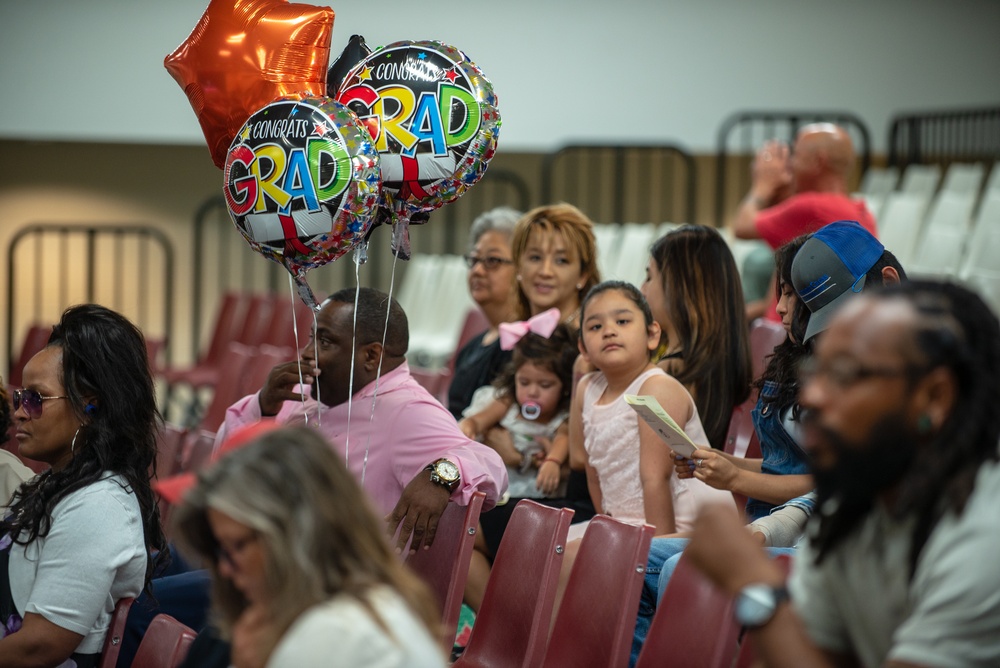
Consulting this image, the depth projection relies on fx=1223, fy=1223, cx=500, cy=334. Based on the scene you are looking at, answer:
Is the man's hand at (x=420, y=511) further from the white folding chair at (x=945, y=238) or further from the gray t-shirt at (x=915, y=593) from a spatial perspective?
the white folding chair at (x=945, y=238)

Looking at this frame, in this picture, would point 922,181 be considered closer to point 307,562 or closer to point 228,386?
point 228,386

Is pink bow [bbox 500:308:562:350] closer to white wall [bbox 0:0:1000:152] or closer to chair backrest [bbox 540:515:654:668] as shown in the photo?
chair backrest [bbox 540:515:654:668]

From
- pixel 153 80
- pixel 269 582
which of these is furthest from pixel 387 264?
pixel 269 582

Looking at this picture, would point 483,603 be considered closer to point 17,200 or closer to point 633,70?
point 633,70

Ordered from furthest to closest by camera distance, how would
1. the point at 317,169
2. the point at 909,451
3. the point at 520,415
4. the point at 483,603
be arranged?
1. the point at 520,415
2. the point at 483,603
3. the point at 317,169
4. the point at 909,451

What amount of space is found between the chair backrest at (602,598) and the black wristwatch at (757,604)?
79cm

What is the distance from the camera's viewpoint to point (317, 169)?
2383 mm

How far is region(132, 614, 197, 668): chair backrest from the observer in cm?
203

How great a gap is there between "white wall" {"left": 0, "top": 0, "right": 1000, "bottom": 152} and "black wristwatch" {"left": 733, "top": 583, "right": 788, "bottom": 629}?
7.62 metres

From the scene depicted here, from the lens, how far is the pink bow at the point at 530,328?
11.6 ft

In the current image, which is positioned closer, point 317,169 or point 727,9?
point 317,169

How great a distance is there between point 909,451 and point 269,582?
2.33 feet

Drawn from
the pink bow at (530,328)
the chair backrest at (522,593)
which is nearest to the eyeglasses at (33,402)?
the chair backrest at (522,593)

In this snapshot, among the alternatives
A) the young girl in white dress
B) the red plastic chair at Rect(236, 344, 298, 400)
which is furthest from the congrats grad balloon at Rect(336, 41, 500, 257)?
the red plastic chair at Rect(236, 344, 298, 400)
